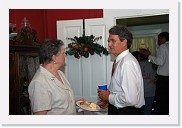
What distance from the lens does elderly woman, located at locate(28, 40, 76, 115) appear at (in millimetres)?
1526

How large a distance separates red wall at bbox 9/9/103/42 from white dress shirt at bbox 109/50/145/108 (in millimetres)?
1874

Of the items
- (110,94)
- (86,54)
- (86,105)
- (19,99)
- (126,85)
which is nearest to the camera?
(126,85)

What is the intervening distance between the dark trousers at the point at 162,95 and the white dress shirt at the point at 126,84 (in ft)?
5.76

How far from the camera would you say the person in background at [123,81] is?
1.56 metres

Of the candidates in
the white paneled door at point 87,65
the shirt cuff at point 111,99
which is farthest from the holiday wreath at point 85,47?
the shirt cuff at point 111,99

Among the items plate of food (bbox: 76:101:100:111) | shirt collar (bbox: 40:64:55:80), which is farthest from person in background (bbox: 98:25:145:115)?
shirt collar (bbox: 40:64:55:80)

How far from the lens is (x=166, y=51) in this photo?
333cm

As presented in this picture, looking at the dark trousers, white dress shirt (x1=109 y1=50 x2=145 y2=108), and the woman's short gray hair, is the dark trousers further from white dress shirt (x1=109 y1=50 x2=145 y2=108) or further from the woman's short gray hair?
the woman's short gray hair
